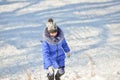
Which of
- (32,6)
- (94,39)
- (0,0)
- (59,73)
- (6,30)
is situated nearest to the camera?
(59,73)

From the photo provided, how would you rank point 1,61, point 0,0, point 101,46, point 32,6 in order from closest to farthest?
point 1,61, point 101,46, point 32,6, point 0,0

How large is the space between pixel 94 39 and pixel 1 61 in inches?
115

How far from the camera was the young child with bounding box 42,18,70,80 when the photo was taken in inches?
194

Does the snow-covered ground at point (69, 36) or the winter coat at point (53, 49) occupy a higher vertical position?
the winter coat at point (53, 49)

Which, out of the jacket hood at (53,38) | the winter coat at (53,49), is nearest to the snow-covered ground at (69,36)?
the winter coat at (53,49)

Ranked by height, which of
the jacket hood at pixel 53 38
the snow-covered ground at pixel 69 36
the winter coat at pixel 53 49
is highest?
the jacket hood at pixel 53 38

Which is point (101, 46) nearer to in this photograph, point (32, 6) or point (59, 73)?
point (59, 73)

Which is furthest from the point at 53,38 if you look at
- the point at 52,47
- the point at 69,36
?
the point at 69,36

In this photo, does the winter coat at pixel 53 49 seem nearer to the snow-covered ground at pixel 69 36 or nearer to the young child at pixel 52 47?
the young child at pixel 52 47

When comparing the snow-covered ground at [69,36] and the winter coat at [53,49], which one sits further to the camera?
the snow-covered ground at [69,36]

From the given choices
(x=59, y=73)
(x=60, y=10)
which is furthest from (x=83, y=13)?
(x=59, y=73)

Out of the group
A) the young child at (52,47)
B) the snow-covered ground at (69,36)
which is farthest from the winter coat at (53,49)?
the snow-covered ground at (69,36)

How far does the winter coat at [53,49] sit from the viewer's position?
16.4ft

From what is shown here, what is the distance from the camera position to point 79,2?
42.7 feet
